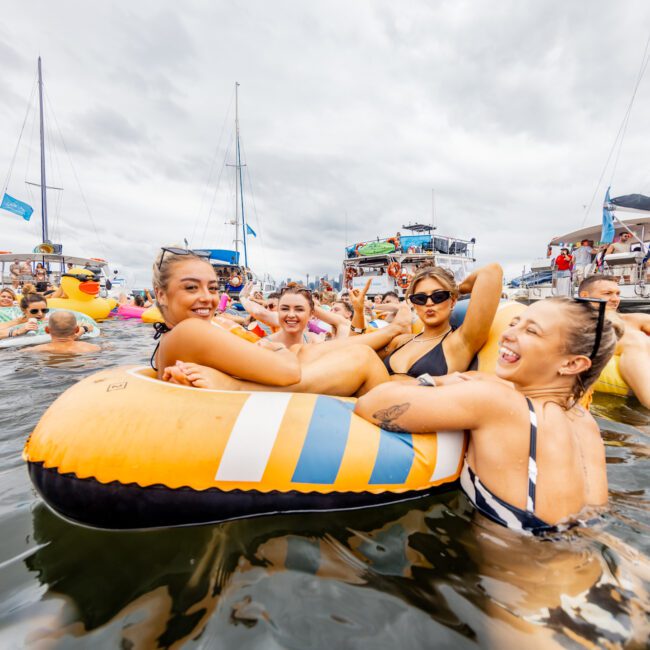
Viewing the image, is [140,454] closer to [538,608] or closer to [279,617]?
[279,617]

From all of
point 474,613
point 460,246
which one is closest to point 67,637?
point 474,613

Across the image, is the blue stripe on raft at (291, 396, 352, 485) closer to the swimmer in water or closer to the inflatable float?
the inflatable float

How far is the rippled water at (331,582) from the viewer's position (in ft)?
4.15

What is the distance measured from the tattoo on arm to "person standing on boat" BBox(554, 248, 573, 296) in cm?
1525

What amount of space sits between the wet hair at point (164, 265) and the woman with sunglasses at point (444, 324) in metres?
1.76

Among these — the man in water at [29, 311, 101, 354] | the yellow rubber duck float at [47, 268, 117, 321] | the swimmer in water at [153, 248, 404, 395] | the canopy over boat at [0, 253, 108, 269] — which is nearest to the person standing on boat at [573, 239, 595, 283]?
the swimmer in water at [153, 248, 404, 395]

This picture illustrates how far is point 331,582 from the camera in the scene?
58.7 inches

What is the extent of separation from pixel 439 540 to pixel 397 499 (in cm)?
29

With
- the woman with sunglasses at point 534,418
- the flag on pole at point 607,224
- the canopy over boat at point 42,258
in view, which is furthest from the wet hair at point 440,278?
the canopy over boat at point 42,258

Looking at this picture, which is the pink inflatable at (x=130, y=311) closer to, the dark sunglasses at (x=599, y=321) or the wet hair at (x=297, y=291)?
the wet hair at (x=297, y=291)

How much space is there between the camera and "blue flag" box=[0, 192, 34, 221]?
1669cm

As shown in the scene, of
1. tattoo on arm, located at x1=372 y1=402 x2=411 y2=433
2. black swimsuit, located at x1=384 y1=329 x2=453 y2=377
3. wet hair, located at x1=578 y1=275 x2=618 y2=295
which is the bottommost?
tattoo on arm, located at x1=372 y1=402 x2=411 y2=433

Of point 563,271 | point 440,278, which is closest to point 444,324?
point 440,278

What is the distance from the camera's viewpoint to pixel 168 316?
2.29 m
